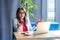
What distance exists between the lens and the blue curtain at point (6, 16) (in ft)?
10.8

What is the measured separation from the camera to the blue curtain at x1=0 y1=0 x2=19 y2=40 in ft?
10.8

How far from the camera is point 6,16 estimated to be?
11.0ft

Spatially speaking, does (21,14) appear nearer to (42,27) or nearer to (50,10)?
(42,27)

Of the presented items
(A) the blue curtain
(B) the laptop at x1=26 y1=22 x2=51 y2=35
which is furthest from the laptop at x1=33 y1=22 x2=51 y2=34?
(A) the blue curtain

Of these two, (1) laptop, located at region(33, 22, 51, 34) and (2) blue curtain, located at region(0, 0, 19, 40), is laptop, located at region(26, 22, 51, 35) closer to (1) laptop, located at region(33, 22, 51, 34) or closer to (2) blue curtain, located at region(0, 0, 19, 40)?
(1) laptop, located at region(33, 22, 51, 34)

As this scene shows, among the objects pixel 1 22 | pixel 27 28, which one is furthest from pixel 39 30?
pixel 1 22

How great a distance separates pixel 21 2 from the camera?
437cm

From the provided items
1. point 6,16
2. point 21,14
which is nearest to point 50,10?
point 6,16

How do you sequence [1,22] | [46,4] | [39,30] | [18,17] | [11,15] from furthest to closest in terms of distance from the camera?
[46,4] → [11,15] → [1,22] → [18,17] → [39,30]

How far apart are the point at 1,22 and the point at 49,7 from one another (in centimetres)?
274

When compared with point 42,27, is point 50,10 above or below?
above

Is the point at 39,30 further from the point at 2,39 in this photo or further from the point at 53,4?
the point at 53,4

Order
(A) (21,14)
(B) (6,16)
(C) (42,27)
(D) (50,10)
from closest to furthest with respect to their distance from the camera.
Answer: (C) (42,27)
(A) (21,14)
(B) (6,16)
(D) (50,10)

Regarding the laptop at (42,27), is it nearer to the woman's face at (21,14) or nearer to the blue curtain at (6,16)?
the woman's face at (21,14)
